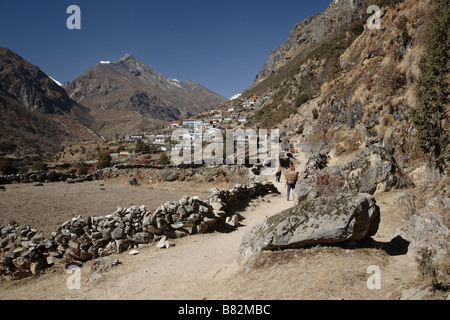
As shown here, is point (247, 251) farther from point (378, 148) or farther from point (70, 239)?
point (378, 148)

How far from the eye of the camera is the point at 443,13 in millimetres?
9203

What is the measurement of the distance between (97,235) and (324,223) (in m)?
6.25

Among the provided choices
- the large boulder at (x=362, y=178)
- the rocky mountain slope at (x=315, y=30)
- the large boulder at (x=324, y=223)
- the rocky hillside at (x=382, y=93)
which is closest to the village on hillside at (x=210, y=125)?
the rocky mountain slope at (x=315, y=30)

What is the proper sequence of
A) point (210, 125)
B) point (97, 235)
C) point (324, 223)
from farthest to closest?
point (210, 125)
point (97, 235)
point (324, 223)

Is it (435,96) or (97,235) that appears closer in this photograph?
(97,235)

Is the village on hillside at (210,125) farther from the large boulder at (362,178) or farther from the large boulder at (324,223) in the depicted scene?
the large boulder at (324,223)

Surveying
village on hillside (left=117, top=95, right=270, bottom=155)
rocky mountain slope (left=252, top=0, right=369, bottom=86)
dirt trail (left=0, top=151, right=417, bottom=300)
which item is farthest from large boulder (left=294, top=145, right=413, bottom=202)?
rocky mountain slope (left=252, top=0, right=369, bottom=86)

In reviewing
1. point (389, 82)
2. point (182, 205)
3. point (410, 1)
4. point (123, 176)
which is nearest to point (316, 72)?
point (410, 1)

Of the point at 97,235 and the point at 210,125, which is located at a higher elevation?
the point at 210,125

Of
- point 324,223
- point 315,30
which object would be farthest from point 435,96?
point 315,30

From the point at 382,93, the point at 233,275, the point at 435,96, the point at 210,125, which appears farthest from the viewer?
the point at 210,125

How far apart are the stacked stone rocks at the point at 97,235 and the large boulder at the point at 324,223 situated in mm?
3543

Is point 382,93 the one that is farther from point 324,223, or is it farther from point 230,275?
point 230,275

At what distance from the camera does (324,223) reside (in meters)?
5.00
